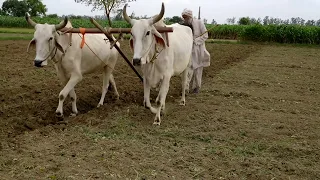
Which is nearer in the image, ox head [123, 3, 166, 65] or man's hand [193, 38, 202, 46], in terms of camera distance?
ox head [123, 3, 166, 65]

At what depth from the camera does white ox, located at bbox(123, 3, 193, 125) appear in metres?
6.00

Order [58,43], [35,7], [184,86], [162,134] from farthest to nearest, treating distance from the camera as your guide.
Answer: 1. [35,7]
2. [184,86]
3. [58,43]
4. [162,134]

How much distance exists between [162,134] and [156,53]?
4.32 ft

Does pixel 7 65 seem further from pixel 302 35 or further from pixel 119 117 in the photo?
pixel 302 35

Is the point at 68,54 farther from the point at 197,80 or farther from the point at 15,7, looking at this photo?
the point at 15,7

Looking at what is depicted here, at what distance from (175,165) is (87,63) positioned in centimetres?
316

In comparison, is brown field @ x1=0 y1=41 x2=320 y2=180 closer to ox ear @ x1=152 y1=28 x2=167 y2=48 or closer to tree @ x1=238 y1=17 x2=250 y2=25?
ox ear @ x1=152 y1=28 x2=167 y2=48

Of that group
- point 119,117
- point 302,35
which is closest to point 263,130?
point 119,117

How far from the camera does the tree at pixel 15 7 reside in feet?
248

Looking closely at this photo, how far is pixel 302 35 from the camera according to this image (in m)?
30.2

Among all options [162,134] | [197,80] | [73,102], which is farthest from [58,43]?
[197,80]

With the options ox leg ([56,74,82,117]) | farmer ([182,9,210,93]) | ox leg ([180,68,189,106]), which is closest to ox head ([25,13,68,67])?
ox leg ([56,74,82,117])

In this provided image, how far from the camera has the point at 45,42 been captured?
246 inches

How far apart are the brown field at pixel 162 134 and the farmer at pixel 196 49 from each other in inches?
17.3
